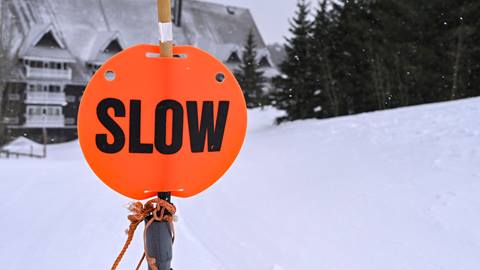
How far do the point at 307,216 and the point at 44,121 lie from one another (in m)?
26.1

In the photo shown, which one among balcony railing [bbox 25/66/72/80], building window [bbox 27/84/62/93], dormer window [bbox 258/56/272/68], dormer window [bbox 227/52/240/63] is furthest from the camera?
dormer window [bbox 258/56/272/68]

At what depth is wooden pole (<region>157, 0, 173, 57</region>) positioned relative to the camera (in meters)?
1.30

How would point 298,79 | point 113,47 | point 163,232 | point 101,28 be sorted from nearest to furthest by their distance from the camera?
point 163,232 → point 298,79 → point 113,47 → point 101,28

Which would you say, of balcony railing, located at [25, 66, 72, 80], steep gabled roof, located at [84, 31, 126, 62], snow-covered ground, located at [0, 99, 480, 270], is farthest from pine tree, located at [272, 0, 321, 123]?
balcony railing, located at [25, 66, 72, 80]

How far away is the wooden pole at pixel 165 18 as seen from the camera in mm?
1297

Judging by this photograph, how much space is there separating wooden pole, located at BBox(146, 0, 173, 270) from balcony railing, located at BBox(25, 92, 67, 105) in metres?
27.7

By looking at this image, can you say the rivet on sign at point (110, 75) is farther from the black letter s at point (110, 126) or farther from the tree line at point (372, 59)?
the tree line at point (372, 59)

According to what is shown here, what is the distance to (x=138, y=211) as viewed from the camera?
1.35 m

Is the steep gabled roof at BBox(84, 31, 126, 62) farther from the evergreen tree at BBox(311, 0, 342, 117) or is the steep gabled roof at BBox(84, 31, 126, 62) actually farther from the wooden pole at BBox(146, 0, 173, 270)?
the wooden pole at BBox(146, 0, 173, 270)

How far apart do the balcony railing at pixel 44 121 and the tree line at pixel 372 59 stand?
15.7 metres

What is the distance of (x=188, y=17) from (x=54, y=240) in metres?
29.2

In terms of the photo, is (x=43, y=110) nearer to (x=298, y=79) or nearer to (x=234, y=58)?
(x=234, y=58)

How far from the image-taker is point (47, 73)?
25.9 m

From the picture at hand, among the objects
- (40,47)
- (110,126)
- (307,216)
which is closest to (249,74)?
(40,47)
